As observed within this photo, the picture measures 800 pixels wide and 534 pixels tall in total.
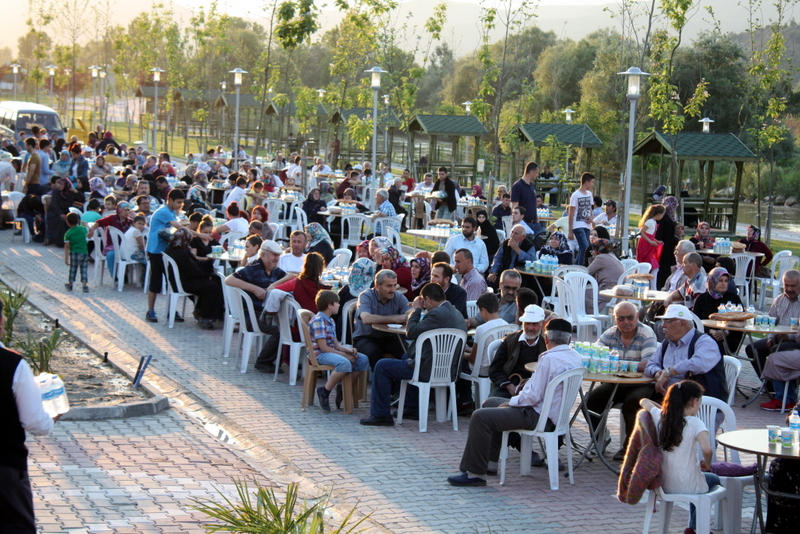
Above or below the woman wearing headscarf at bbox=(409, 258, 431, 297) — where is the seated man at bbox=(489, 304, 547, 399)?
below

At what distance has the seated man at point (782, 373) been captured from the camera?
9.29m

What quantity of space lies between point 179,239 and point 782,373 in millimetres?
7224

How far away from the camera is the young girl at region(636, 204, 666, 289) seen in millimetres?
13430

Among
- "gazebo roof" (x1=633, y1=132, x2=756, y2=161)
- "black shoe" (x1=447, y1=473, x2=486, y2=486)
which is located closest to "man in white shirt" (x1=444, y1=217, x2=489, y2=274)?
"black shoe" (x1=447, y1=473, x2=486, y2=486)

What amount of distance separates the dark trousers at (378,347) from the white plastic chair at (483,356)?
0.72 metres

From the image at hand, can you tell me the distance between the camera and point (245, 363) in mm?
10375

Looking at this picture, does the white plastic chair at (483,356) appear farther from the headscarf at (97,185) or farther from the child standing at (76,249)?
the headscarf at (97,185)

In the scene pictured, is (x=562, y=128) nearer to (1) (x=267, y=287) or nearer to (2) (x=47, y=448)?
(1) (x=267, y=287)

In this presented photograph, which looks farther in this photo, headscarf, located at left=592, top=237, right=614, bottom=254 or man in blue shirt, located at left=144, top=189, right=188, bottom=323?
man in blue shirt, located at left=144, top=189, right=188, bottom=323

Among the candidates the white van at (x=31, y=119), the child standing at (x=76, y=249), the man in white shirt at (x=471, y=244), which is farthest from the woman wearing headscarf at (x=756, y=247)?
the white van at (x=31, y=119)

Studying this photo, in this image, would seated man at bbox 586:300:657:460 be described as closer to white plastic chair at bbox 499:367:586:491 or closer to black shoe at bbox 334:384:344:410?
white plastic chair at bbox 499:367:586:491

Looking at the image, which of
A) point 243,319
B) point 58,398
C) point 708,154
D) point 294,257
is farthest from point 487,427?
point 708,154

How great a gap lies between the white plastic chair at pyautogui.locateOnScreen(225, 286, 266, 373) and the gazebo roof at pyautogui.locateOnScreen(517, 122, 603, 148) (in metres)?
22.2

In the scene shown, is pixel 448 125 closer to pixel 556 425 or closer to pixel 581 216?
pixel 581 216
